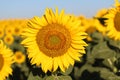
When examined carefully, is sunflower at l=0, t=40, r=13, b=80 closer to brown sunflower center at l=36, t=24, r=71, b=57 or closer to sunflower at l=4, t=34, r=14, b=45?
brown sunflower center at l=36, t=24, r=71, b=57

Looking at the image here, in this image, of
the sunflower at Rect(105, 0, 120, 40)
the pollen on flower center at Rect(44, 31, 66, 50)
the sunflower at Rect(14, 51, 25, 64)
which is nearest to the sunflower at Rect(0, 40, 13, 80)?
the pollen on flower center at Rect(44, 31, 66, 50)

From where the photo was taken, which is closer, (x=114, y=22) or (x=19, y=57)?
(x=114, y=22)

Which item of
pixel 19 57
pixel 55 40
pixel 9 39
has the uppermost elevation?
pixel 9 39

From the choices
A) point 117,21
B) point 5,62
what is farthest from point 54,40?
point 117,21

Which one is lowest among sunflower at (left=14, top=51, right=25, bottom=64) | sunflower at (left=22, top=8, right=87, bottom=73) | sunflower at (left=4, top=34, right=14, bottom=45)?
sunflower at (left=14, top=51, right=25, bottom=64)

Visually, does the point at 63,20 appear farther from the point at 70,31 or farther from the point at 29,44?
the point at 29,44

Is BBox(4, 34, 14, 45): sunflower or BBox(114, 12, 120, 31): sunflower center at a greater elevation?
BBox(4, 34, 14, 45): sunflower

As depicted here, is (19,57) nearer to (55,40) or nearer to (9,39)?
(9,39)
